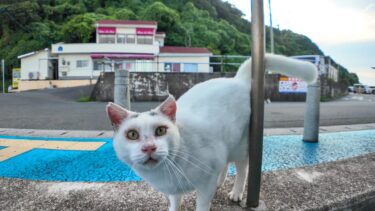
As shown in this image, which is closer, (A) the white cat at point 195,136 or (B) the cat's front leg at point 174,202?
(A) the white cat at point 195,136

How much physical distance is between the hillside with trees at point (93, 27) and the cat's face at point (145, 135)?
3546 centimetres

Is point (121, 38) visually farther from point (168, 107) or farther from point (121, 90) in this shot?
point (168, 107)

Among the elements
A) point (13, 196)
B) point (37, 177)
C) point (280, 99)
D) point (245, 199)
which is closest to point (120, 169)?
point (37, 177)

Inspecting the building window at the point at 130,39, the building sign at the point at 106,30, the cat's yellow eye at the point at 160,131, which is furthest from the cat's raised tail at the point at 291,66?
the building sign at the point at 106,30

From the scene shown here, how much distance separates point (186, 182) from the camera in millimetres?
1524

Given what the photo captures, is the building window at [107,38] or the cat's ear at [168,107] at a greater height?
the building window at [107,38]

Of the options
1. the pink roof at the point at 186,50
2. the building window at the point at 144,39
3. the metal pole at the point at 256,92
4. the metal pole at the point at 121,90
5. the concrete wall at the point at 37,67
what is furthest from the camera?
the concrete wall at the point at 37,67

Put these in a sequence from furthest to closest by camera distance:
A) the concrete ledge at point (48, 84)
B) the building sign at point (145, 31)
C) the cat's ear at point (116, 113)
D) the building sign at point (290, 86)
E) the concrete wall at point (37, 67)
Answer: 1. the concrete wall at point (37, 67)
2. the building sign at point (145, 31)
3. the concrete ledge at point (48, 84)
4. the building sign at point (290, 86)
5. the cat's ear at point (116, 113)

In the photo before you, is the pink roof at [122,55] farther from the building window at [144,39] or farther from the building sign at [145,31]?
the building sign at [145,31]

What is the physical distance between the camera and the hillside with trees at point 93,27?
125 feet

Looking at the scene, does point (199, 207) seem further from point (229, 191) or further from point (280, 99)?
point (280, 99)

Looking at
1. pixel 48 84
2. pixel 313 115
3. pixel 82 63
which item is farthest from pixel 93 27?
pixel 313 115

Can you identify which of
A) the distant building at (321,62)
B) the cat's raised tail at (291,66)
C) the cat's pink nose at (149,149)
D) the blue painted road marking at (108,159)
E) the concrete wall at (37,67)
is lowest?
the blue painted road marking at (108,159)

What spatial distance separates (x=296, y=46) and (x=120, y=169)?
3886 centimetres
